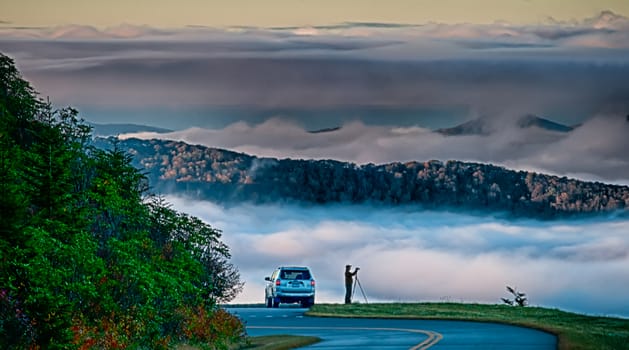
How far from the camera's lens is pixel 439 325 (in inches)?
1772

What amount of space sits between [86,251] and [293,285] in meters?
35.0

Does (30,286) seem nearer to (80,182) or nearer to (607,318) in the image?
(80,182)

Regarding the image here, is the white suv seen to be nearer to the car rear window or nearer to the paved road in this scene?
the car rear window

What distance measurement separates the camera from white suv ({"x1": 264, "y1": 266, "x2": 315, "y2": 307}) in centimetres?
6034

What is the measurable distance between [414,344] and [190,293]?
6.02m

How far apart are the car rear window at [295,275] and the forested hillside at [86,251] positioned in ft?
74.3

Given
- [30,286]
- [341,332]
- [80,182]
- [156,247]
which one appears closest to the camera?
[30,286]

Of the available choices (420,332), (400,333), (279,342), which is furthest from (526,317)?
(279,342)

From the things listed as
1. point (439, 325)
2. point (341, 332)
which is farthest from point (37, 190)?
point (439, 325)

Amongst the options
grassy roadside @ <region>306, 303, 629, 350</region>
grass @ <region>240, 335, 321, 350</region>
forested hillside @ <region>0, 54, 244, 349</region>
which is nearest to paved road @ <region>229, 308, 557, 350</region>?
grass @ <region>240, 335, 321, 350</region>

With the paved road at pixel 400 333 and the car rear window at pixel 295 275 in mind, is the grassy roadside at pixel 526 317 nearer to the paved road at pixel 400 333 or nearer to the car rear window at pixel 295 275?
the paved road at pixel 400 333

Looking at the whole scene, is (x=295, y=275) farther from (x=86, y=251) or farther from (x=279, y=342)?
(x=86, y=251)

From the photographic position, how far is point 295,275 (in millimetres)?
60531

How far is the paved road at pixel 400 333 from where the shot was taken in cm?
3369
